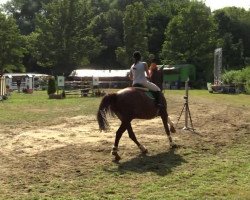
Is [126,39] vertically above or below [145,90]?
above

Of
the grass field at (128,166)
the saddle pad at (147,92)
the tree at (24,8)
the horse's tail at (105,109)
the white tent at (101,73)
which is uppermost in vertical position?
the tree at (24,8)

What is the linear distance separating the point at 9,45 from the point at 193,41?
3002 cm

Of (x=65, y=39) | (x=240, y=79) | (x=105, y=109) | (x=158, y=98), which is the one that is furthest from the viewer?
(x=65, y=39)

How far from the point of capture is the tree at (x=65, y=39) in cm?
7456

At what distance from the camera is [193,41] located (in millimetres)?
70750

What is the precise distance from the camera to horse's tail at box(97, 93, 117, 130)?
34.9 ft

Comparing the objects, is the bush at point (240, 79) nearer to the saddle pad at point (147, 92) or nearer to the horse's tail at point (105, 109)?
the saddle pad at point (147, 92)

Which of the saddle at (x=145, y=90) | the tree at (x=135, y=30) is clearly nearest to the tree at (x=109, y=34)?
the tree at (x=135, y=30)

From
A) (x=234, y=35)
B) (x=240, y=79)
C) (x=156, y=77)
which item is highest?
(x=234, y=35)

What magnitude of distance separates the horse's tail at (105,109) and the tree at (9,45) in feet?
208

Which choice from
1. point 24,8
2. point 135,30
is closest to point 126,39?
point 135,30

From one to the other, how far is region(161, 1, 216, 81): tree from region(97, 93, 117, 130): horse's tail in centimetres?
6010

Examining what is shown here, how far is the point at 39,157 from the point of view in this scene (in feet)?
35.1

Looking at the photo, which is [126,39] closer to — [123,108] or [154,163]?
[123,108]
